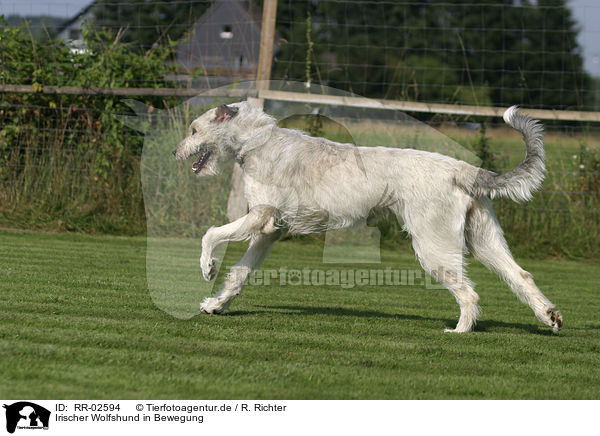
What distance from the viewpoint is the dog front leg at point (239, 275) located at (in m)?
5.39

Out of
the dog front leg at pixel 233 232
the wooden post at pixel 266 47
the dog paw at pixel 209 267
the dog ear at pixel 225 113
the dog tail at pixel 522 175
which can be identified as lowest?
the dog paw at pixel 209 267

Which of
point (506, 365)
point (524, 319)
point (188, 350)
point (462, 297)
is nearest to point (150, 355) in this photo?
point (188, 350)

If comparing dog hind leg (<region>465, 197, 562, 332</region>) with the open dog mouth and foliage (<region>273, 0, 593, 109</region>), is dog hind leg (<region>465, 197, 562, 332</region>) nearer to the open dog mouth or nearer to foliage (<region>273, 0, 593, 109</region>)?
the open dog mouth

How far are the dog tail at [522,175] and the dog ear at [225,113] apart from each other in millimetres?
1916

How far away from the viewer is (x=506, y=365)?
420 cm

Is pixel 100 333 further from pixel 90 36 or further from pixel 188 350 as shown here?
pixel 90 36

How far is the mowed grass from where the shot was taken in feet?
11.2

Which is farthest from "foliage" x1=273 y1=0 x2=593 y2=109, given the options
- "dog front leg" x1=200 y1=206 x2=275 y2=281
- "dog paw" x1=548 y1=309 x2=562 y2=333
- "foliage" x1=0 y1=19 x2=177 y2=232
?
"dog paw" x1=548 y1=309 x2=562 y2=333

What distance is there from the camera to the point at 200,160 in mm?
5652

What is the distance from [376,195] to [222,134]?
1318 millimetres

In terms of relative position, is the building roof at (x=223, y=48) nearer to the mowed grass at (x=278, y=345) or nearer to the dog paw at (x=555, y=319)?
the mowed grass at (x=278, y=345)
